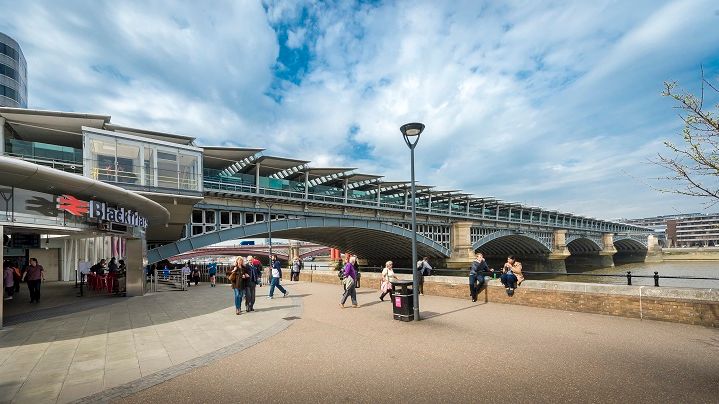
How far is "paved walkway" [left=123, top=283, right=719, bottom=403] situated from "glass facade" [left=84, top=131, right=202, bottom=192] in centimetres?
1483

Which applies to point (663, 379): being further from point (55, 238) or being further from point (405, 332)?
point (55, 238)

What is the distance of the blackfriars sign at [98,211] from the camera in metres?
10.0

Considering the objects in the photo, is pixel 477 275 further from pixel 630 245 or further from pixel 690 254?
pixel 690 254

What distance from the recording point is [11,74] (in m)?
58.2

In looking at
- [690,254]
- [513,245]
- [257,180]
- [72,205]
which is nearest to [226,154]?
[257,180]

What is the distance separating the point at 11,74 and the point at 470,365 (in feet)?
268

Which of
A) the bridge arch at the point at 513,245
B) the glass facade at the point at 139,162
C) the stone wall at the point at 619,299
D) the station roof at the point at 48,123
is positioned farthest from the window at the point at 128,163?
the bridge arch at the point at 513,245

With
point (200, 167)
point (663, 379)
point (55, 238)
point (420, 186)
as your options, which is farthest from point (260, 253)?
point (663, 379)

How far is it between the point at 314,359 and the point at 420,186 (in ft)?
115

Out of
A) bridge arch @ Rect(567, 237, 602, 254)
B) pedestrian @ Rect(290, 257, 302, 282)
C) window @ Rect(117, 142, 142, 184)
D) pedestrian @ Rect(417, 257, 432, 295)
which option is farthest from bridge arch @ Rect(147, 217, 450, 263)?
bridge arch @ Rect(567, 237, 602, 254)

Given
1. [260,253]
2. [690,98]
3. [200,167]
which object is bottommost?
[260,253]

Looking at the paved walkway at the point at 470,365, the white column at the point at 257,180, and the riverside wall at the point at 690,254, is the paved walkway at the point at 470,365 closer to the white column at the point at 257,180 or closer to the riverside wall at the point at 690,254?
the white column at the point at 257,180

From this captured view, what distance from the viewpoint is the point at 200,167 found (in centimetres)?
2131

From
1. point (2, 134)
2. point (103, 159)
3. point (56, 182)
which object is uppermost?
point (2, 134)
